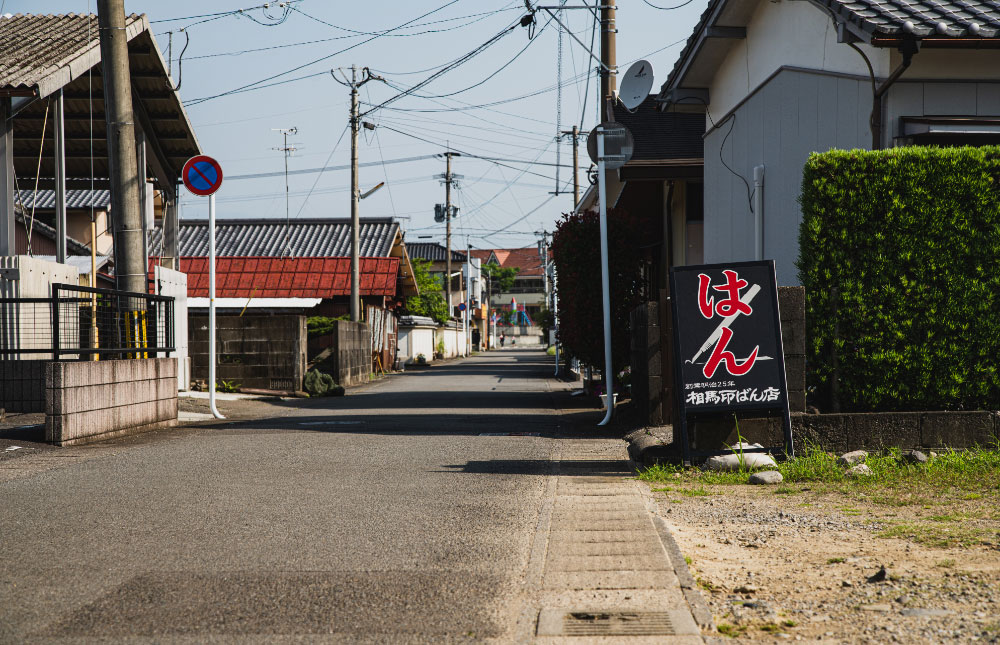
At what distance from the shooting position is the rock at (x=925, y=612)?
136 inches

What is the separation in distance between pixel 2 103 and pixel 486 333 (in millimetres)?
84301

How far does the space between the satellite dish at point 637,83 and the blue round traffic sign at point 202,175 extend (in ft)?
20.5

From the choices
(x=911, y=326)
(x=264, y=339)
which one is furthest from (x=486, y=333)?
(x=911, y=326)

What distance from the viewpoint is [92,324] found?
10266 millimetres

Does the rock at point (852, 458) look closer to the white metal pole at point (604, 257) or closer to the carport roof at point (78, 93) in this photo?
the white metal pole at point (604, 257)

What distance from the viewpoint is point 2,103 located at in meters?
11.9

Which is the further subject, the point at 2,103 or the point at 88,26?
the point at 88,26

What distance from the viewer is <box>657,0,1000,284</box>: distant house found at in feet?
27.3

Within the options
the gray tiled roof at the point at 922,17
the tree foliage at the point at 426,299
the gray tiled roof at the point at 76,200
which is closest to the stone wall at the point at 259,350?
the gray tiled roof at the point at 76,200

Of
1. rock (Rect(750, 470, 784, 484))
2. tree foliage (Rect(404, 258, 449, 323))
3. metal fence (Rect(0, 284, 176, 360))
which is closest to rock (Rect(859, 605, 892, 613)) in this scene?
rock (Rect(750, 470, 784, 484))

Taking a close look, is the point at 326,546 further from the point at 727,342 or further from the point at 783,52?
the point at 783,52

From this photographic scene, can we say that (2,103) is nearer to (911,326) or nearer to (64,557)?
(64,557)

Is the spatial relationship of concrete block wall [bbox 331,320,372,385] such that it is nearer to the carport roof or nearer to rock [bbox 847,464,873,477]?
the carport roof

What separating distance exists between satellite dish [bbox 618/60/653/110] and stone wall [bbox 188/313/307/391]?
9.48m
